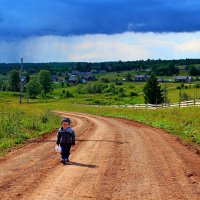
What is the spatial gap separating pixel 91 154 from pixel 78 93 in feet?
561

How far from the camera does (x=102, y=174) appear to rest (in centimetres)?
1251

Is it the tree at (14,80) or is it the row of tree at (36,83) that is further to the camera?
the tree at (14,80)

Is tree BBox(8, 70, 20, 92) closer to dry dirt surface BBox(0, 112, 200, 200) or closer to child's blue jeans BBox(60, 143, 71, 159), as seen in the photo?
dry dirt surface BBox(0, 112, 200, 200)

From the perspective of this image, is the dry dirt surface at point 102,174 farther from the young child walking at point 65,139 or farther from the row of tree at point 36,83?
the row of tree at point 36,83

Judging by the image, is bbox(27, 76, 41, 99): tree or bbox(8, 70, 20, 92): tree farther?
bbox(8, 70, 20, 92): tree

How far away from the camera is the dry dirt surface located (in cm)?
1012

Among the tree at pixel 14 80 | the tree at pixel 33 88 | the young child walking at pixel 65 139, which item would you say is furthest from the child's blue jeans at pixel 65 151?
the tree at pixel 14 80

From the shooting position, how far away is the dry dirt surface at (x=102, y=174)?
10125 millimetres

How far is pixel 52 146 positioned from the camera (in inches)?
775

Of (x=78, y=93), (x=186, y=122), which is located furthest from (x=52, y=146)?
(x=78, y=93)

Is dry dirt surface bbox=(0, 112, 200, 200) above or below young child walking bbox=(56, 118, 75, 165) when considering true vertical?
below

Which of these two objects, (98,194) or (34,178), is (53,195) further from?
(34,178)

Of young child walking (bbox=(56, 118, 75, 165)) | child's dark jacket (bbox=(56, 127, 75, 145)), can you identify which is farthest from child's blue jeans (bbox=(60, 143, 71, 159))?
child's dark jacket (bbox=(56, 127, 75, 145))

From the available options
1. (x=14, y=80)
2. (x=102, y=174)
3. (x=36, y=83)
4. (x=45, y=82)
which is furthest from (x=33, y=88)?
(x=102, y=174)
